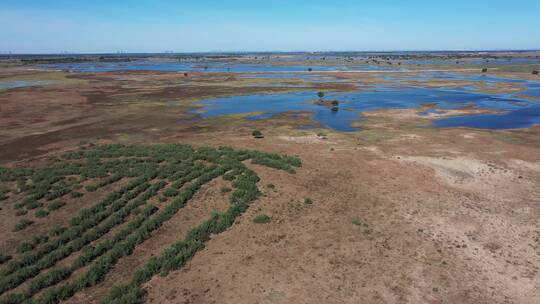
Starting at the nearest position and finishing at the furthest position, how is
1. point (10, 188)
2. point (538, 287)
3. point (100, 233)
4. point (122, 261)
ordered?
1. point (538, 287)
2. point (122, 261)
3. point (100, 233)
4. point (10, 188)

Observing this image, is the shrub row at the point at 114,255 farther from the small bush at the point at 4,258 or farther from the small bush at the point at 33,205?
the small bush at the point at 33,205

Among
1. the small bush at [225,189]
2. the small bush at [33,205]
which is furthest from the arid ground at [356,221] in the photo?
the small bush at [33,205]

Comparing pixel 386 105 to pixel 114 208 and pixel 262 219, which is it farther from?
pixel 114 208

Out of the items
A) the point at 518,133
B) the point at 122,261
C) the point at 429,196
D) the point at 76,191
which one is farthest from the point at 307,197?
the point at 518,133

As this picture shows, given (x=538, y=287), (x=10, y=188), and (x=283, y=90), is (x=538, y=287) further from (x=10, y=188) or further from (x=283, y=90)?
(x=283, y=90)

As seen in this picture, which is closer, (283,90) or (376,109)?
(376,109)
